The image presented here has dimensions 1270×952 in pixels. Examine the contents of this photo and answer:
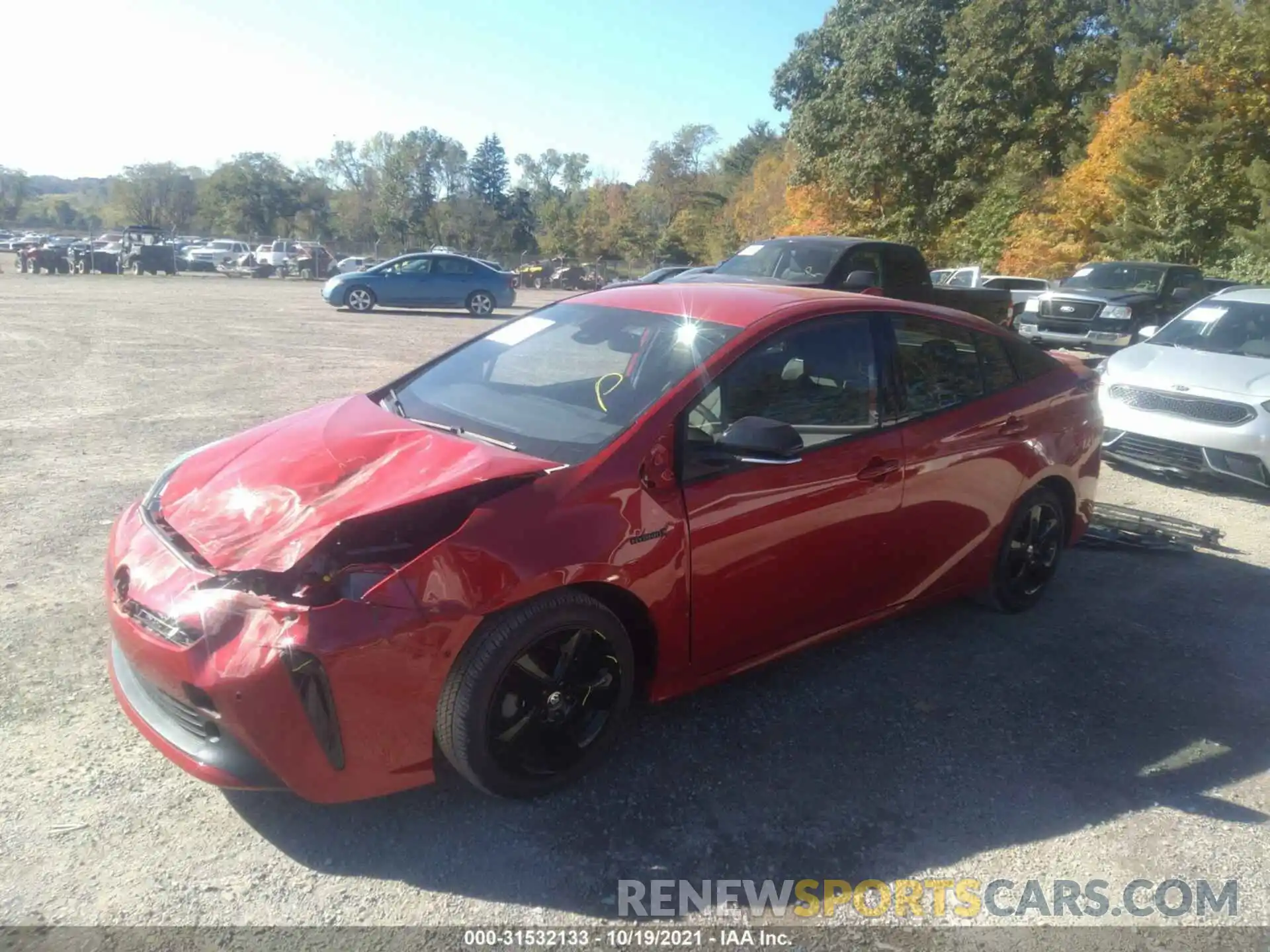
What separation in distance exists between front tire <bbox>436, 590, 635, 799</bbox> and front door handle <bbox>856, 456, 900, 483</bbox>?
1.24 m

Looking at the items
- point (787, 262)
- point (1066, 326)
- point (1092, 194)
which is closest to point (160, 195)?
point (1092, 194)

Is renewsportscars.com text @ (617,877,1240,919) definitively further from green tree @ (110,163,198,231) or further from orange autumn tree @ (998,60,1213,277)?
green tree @ (110,163,198,231)

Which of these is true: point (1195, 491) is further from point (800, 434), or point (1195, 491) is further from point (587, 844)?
point (587, 844)

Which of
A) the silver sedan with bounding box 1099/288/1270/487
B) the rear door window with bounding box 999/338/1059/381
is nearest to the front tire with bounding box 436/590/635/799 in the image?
the rear door window with bounding box 999/338/1059/381

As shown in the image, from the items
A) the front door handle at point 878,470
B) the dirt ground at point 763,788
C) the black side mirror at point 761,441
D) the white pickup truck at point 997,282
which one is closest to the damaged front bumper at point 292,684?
the dirt ground at point 763,788

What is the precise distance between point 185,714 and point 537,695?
1.03 m

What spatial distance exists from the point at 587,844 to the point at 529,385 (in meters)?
1.85

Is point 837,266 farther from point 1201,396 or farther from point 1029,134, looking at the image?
point 1029,134

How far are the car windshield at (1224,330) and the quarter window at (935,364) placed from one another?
492 cm

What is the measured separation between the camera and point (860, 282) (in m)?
10.3

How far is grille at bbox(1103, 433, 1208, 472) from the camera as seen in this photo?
286 inches

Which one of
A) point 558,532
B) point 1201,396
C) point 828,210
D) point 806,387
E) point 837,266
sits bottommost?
point 1201,396

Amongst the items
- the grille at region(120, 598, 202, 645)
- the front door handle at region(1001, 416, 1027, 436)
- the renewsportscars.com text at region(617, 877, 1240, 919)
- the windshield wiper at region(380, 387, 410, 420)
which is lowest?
the renewsportscars.com text at region(617, 877, 1240, 919)

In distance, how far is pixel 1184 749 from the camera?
361 centimetres
